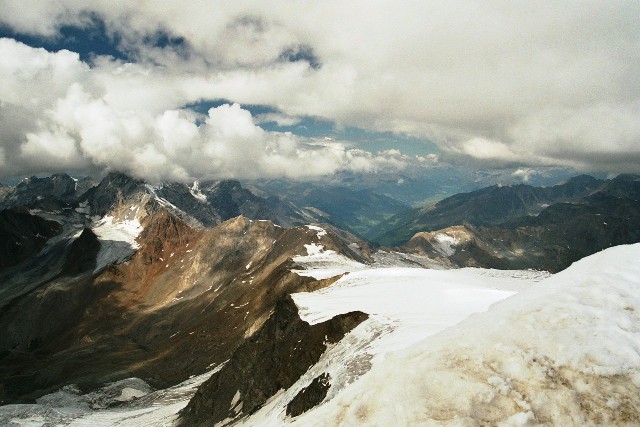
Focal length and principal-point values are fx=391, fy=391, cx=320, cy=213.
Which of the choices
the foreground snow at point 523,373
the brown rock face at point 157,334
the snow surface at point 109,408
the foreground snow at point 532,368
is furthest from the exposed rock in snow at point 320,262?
the foreground snow at point 523,373

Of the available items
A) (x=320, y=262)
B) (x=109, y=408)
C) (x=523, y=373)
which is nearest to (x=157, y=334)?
(x=109, y=408)

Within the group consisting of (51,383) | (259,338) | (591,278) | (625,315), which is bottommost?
(51,383)

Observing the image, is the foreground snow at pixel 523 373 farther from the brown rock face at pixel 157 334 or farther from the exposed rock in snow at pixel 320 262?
the exposed rock in snow at pixel 320 262

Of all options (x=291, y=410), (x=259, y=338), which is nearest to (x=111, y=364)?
(x=259, y=338)

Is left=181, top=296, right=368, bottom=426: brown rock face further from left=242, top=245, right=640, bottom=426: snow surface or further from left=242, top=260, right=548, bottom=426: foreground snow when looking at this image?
left=242, top=245, right=640, bottom=426: snow surface

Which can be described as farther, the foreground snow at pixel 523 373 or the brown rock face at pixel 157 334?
the brown rock face at pixel 157 334

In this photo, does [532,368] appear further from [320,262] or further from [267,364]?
[320,262]

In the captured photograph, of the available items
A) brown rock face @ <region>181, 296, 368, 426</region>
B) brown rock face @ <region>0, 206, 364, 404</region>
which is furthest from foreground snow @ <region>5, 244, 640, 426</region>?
brown rock face @ <region>0, 206, 364, 404</region>

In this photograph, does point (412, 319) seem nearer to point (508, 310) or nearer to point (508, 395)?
point (508, 310)
